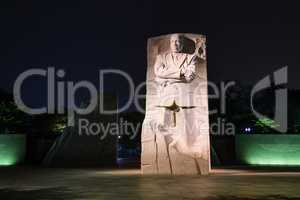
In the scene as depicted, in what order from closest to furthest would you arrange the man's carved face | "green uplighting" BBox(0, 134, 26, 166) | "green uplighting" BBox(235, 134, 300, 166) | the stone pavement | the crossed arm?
the stone pavement
the crossed arm
the man's carved face
"green uplighting" BBox(235, 134, 300, 166)
"green uplighting" BBox(0, 134, 26, 166)

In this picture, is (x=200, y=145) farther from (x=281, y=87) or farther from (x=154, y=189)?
(x=281, y=87)

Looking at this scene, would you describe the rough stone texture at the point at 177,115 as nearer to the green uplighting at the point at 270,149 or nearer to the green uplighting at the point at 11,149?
the green uplighting at the point at 270,149

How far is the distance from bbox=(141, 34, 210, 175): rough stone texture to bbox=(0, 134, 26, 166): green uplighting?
1296 centimetres

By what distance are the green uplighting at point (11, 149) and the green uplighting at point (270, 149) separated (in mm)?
12644

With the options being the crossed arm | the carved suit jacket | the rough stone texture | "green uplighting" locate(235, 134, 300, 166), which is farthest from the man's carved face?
"green uplighting" locate(235, 134, 300, 166)

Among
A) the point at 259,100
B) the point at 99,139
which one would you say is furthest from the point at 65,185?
the point at 259,100

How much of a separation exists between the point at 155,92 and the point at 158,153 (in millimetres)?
2187

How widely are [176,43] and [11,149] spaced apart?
590 inches

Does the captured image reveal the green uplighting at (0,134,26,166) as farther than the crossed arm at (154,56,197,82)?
Yes

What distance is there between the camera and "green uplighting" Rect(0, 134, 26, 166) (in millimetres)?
28447

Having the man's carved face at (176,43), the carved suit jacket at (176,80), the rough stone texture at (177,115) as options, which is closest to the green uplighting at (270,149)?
the rough stone texture at (177,115)

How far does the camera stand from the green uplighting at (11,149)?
93.3 feet

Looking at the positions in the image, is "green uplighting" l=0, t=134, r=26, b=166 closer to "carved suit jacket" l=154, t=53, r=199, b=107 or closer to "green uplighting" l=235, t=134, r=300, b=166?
"green uplighting" l=235, t=134, r=300, b=166

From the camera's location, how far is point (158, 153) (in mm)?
18031
